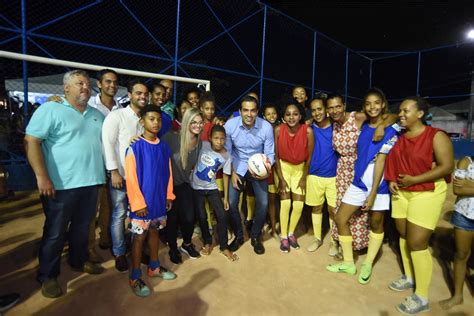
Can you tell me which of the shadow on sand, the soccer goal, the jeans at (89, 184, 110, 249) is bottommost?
the shadow on sand

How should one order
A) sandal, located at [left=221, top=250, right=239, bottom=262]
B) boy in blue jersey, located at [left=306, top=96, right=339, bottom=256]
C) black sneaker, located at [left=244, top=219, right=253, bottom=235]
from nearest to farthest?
sandal, located at [left=221, top=250, right=239, bottom=262], boy in blue jersey, located at [left=306, top=96, right=339, bottom=256], black sneaker, located at [left=244, top=219, right=253, bottom=235]

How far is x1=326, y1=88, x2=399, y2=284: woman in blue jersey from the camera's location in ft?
8.67

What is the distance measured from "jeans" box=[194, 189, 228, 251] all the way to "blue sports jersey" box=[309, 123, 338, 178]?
1197 millimetres

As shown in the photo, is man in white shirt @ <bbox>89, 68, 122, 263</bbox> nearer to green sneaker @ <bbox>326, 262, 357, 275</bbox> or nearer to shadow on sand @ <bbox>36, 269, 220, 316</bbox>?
shadow on sand @ <bbox>36, 269, 220, 316</bbox>

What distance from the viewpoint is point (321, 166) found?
3266 millimetres

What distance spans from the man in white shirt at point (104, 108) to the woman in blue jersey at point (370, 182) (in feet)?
8.03

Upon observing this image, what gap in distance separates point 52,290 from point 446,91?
71.1ft

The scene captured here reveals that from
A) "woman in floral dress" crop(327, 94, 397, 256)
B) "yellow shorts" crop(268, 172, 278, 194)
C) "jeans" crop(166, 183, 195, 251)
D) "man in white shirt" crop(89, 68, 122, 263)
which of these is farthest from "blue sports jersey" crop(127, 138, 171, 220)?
"woman in floral dress" crop(327, 94, 397, 256)

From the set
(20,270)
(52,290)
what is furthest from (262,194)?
(20,270)

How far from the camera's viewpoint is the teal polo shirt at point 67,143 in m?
2.18

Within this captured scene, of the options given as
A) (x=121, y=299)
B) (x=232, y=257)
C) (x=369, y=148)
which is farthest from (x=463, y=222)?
(x=121, y=299)

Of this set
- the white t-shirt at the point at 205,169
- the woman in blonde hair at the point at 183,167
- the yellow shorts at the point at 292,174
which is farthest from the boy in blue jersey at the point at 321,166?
the woman in blonde hair at the point at 183,167

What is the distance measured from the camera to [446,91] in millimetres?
17578

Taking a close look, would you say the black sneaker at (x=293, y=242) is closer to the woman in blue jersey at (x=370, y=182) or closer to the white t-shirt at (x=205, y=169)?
the woman in blue jersey at (x=370, y=182)
